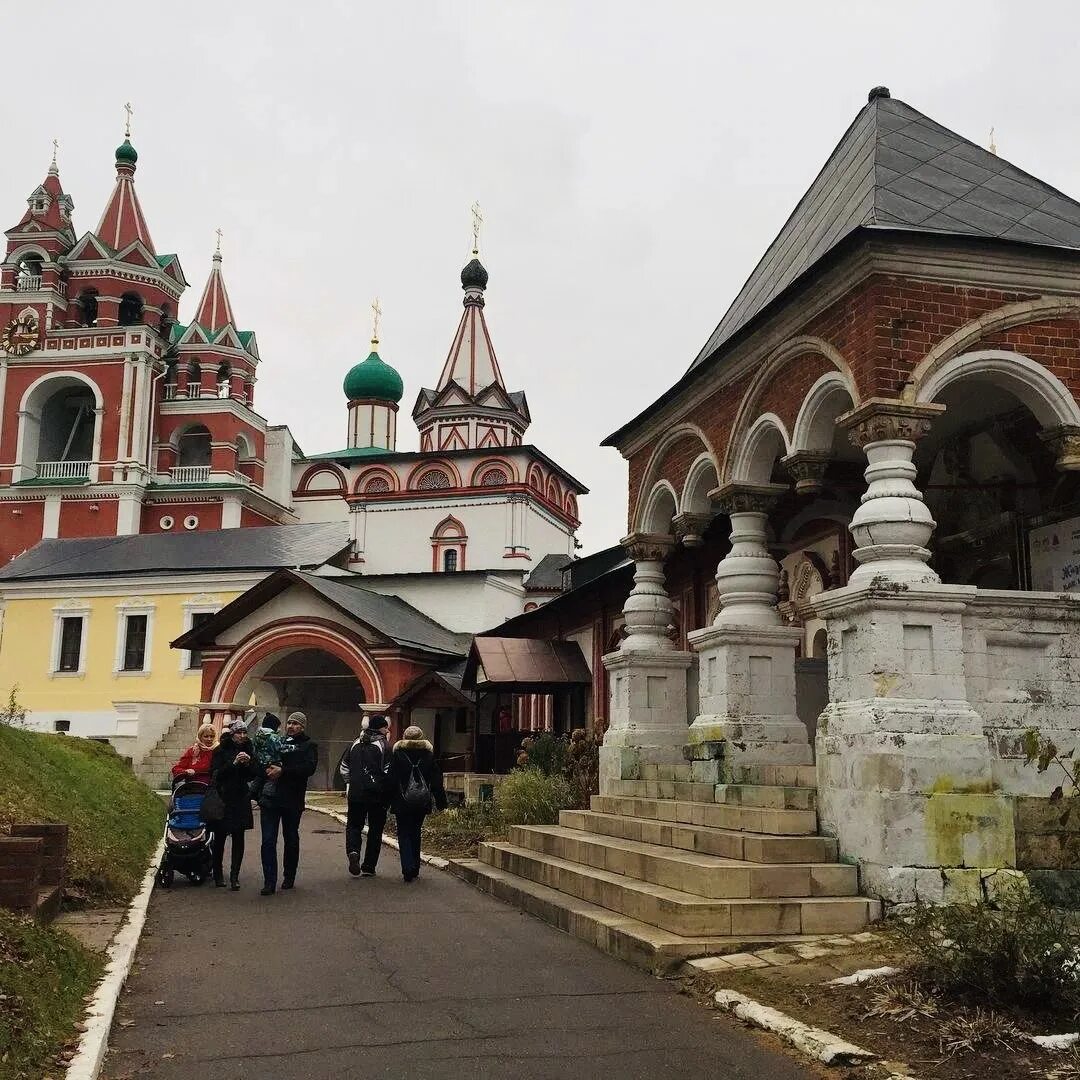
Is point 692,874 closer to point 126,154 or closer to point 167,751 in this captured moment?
point 167,751

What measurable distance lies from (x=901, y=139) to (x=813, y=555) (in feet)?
16.7

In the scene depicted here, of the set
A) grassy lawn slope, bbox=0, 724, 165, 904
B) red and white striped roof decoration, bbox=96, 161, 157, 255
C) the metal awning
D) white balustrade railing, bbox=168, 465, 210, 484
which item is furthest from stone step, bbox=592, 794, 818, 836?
red and white striped roof decoration, bbox=96, 161, 157, 255

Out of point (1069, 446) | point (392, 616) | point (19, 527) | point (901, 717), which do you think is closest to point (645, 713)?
point (901, 717)

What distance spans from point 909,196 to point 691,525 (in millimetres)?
3989

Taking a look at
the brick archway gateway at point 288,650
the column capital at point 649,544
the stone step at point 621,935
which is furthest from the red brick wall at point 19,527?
the stone step at point 621,935

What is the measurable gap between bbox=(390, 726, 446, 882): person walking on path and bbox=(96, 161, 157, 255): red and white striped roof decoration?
45.3 meters

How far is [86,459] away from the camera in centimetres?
4978

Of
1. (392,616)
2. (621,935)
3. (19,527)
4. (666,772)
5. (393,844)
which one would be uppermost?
(19,527)

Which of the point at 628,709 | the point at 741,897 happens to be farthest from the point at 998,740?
the point at 628,709

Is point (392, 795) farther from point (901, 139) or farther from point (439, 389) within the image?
point (439, 389)

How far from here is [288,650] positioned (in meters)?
29.8

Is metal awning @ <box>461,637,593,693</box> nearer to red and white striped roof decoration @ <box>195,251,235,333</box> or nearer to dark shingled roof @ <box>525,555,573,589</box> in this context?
dark shingled roof @ <box>525,555,573,589</box>

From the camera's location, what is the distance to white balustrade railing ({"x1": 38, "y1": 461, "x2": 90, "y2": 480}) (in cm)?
4800

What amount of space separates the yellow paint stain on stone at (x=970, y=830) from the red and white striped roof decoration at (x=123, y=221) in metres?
50.2
